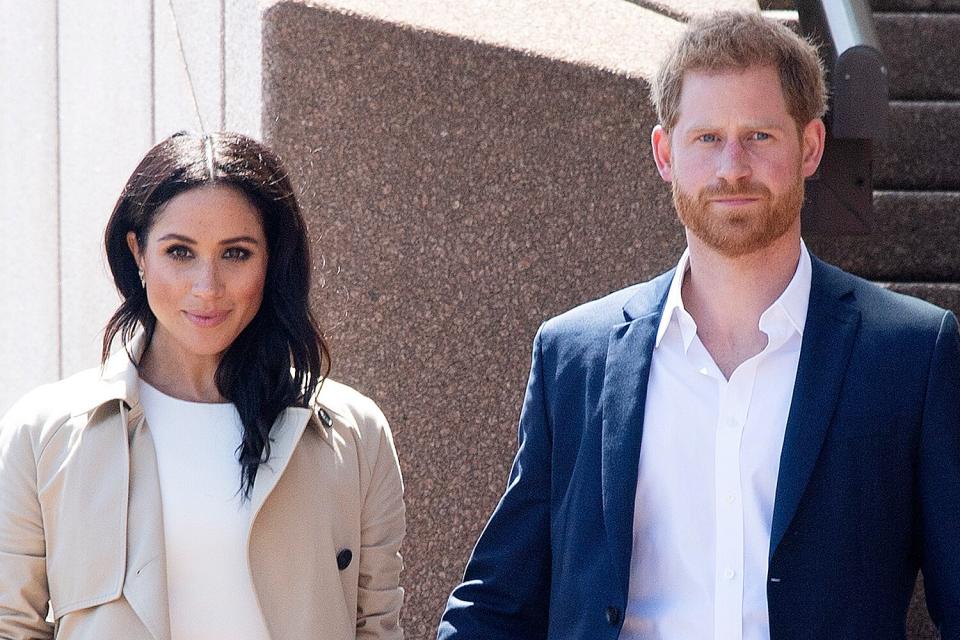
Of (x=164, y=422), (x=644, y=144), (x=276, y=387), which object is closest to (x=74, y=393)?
(x=164, y=422)

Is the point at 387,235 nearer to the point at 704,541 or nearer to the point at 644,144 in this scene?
the point at 644,144

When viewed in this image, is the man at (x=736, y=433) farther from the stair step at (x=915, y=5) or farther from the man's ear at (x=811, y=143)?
the stair step at (x=915, y=5)

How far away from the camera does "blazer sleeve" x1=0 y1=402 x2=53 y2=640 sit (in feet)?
9.98

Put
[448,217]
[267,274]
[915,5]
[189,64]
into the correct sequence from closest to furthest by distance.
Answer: [267,274] < [448,217] < [189,64] < [915,5]

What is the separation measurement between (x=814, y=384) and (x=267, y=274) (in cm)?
131

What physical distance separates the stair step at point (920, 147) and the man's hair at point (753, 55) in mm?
3123

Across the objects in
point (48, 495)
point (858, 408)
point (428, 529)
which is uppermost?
point (858, 408)

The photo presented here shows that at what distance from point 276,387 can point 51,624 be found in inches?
27.9

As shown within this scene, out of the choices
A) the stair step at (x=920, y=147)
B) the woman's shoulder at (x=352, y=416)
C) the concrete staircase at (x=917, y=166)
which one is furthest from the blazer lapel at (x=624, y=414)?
the stair step at (x=920, y=147)

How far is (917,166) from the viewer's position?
6.05 metres

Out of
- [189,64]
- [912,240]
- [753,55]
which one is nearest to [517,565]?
[753,55]

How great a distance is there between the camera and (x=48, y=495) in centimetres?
310

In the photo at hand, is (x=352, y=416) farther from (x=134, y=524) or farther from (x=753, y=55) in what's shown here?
(x=753, y=55)

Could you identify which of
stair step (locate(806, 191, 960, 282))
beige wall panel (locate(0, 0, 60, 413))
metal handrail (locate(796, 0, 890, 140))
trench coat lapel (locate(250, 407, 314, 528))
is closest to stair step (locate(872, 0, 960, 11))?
stair step (locate(806, 191, 960, 282))
